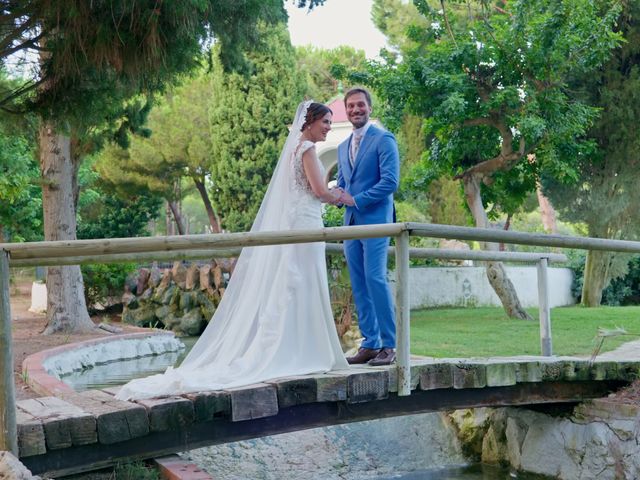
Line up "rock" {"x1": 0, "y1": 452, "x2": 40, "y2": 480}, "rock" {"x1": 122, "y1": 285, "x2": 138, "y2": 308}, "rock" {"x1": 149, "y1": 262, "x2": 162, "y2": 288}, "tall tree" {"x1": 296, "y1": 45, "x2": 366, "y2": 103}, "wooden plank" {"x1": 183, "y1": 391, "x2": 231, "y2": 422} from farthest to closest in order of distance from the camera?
"tall tree" {"x1": 296, "y1": 45, "x2": 366, "y2": 103} → "rock" {"x1": 149, "y1": 262, "x2": 162, "y2": 288} → "rock" {"x1": 122, "y1": 285, "x2": 138, "y2": 308} → "wooden plank" {"x1": 183, "y1": 391, "x2": 231, "y2": 422} → "rock" {"x1": 0, "y1": 452, "x2": 40, "y2": 480}

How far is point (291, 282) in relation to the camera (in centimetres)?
435

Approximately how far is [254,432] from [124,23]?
120 inches

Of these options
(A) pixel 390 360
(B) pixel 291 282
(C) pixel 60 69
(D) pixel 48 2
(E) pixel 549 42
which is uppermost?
(E) pixel 549 42

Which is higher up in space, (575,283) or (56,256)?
(56,256)

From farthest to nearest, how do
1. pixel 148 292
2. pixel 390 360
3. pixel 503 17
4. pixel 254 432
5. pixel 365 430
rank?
pixel 148 292, pixel 503 17, pixel 365 430, pixel 390 360, pixel 254 432

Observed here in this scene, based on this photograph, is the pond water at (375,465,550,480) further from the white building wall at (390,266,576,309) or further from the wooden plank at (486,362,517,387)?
the white building wall at (390,266,576,309)

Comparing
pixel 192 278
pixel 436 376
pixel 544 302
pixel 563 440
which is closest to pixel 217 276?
pixel 192 278

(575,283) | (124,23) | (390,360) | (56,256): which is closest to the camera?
(56,256)

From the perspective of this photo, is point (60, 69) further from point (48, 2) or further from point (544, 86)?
point (544, 86)

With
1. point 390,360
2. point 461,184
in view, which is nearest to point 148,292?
point 461,184

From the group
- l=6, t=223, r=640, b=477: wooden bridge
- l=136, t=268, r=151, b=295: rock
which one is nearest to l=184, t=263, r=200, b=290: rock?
l=136, t=268, r=151, b=295: rock

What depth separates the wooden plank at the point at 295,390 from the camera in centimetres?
397

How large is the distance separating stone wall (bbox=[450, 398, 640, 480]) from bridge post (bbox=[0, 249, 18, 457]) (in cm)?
373

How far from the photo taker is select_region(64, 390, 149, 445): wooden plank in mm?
3393
